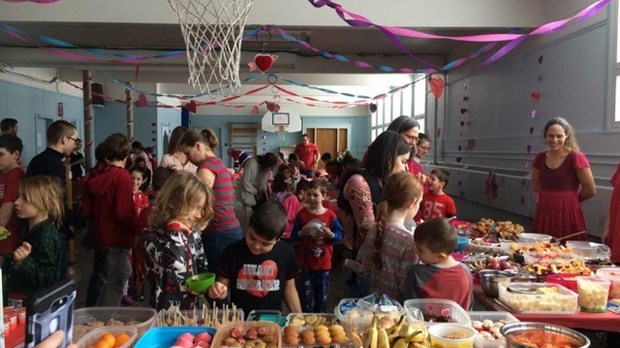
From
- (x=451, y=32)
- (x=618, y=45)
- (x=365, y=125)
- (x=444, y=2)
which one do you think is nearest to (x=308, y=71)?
(x=451, y=32)

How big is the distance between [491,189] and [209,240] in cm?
508

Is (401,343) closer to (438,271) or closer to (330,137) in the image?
(438,271)

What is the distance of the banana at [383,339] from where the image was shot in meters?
1.66

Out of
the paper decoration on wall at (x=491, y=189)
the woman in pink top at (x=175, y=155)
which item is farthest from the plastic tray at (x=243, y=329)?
the paper decoration on wall at (x=491, y=189)

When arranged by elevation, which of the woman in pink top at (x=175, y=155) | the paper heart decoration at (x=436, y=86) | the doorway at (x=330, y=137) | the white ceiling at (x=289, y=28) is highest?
the white ceiling at (x=289, y=28)

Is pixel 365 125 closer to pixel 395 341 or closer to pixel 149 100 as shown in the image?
pixel 149 100

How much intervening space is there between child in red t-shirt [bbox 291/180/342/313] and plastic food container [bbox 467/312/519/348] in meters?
1.71

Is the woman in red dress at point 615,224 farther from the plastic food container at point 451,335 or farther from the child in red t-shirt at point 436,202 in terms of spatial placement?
the plastic food container at point 451,335

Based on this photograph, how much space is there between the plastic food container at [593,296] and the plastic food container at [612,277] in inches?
7.9

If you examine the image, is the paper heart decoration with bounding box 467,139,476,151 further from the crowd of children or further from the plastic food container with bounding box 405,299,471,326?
the plastic food container with bounding box 405,299,471,326

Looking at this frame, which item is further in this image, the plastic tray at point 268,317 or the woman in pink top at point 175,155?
the woman in pink top at point 175,155

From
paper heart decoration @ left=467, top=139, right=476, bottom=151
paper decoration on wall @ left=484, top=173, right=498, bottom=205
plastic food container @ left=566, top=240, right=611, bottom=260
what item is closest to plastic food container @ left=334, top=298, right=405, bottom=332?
plastic food container @ left=566, top=240, right=611, bottom=260

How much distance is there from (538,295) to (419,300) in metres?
0.62

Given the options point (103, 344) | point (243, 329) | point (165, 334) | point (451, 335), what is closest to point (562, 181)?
point (451, 335)
